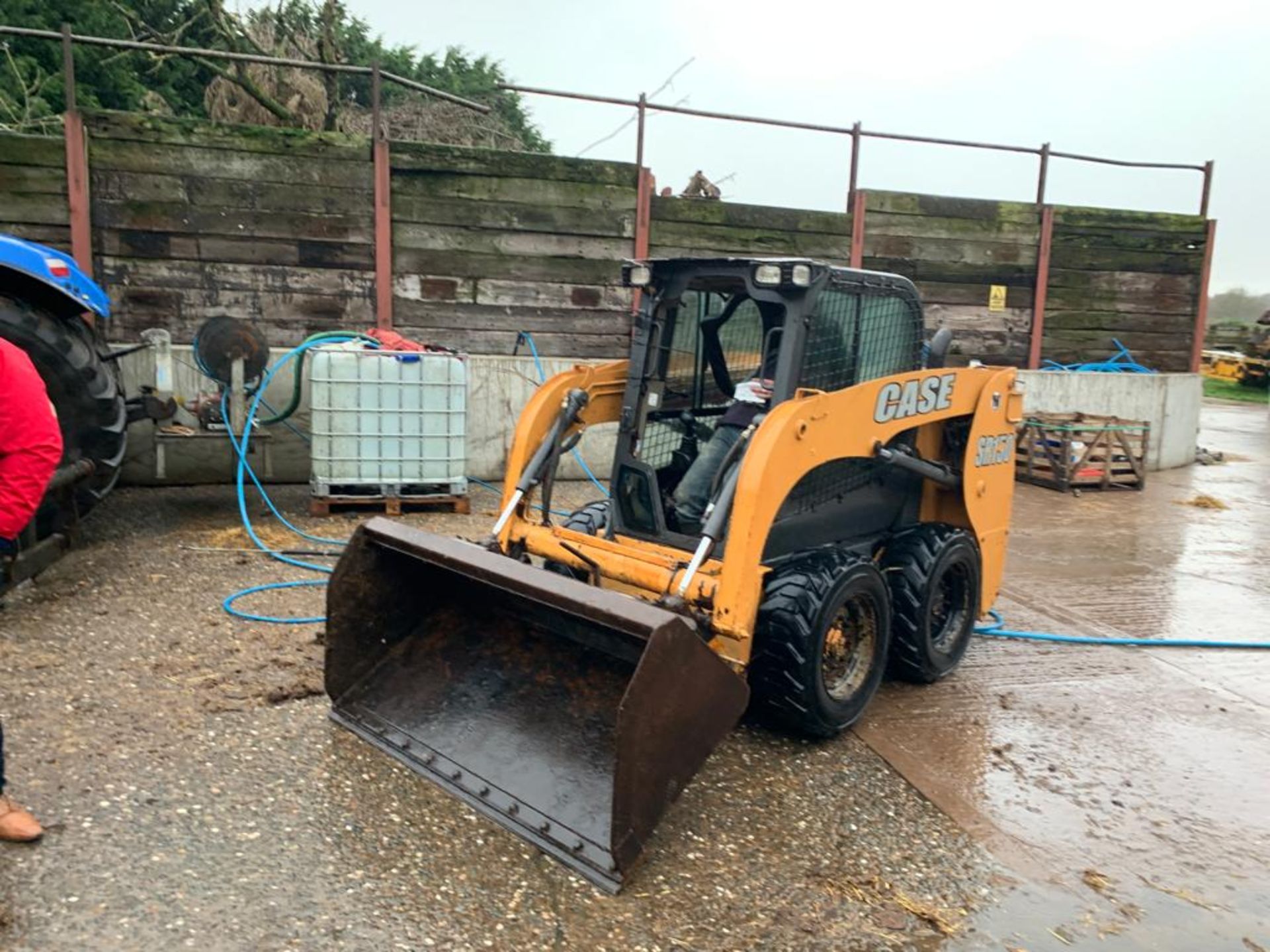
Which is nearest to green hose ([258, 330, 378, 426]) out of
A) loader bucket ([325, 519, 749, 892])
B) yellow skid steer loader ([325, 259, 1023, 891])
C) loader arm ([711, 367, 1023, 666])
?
yellow skid steer loader ([325, 259, 1023, 891])

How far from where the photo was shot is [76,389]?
5.71 metres

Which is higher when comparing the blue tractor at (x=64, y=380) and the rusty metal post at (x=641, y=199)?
the rusty metal post at (x=641, y=199)

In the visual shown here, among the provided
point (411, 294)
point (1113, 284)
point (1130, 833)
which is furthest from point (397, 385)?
point (1113, 284)

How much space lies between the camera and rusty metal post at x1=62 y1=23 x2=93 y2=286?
7.77 m

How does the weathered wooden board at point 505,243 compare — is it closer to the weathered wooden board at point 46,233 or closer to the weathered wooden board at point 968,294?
the weathered wooden board at point 46,233

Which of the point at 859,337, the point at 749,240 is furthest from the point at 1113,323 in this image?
the point at 859,337

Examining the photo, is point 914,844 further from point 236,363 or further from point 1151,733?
point 236,363

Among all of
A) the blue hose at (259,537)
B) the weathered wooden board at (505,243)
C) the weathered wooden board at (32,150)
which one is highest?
the weathered wooden board at (32,150)

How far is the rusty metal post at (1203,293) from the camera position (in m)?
12.0

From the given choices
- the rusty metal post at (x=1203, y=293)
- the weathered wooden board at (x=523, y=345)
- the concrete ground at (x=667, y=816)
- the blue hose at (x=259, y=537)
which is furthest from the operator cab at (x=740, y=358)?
the rusty metal post at (x=1203, y=293)

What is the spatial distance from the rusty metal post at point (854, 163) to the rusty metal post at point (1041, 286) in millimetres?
2414

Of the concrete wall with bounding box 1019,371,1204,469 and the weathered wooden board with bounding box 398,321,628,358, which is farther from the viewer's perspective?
the concrete wall with bounding box 1019,371,1204,469

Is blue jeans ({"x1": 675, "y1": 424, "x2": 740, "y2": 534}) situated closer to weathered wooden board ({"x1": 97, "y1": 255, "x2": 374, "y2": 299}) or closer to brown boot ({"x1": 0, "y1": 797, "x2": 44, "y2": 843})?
brown boot ({"x1": 0, "y1": 797, "x2": 44, "y2": 843})

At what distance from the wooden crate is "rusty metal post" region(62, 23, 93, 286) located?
9.11 metres
